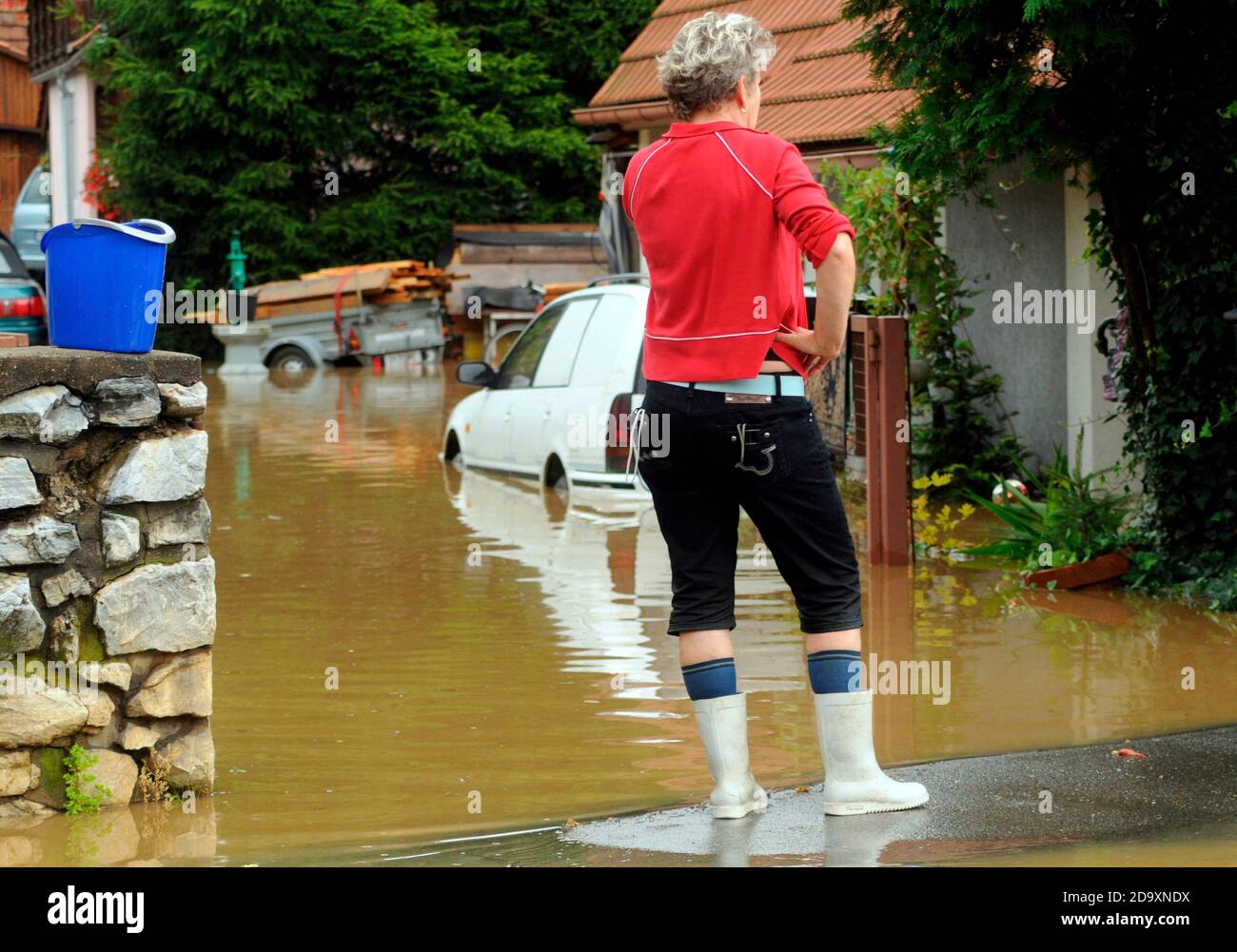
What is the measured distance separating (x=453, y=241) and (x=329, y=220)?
1969 mm

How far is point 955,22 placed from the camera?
7.54m

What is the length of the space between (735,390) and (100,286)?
186 centimetres

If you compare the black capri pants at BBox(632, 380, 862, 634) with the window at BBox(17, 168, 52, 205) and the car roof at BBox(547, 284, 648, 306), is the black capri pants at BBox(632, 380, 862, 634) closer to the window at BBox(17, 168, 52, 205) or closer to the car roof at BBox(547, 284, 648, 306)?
the car roof at BBox(547, 284, 648, 306)

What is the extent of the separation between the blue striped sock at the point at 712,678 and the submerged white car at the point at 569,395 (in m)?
5.96

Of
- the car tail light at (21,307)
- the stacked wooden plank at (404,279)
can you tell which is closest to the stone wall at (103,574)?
the car tail light at (21,307)

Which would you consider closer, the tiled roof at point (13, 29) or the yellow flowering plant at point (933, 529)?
the yellow flowering plant at point (933, 529)

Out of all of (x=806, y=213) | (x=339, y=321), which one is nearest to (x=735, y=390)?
(x=806, y=213)

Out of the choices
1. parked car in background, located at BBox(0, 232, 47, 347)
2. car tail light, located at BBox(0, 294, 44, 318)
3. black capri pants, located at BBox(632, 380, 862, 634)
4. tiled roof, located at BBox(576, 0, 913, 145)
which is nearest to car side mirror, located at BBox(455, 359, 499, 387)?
tiled roof, located at BBox(576, 0, 913, 145)

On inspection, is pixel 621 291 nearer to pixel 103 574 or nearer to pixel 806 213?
pixel 103 574

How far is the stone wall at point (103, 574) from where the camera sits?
4996 mm

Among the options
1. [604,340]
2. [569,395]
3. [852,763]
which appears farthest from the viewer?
[569,395]

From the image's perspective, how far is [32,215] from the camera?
30.6 metres

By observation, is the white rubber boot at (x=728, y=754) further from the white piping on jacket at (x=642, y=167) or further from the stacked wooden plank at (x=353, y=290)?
the stacked wooden plank at (x=353, y=290)

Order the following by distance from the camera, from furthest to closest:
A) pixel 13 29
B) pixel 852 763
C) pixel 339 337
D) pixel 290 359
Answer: pixel 13 29 → pixel 290 359 → pixel 339 337 → pixel 852 763
